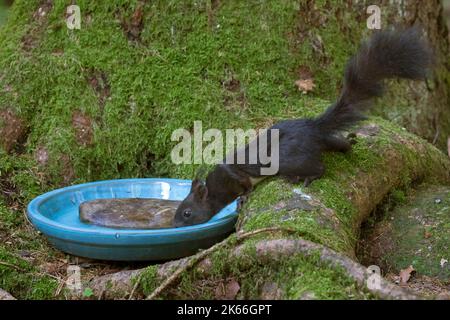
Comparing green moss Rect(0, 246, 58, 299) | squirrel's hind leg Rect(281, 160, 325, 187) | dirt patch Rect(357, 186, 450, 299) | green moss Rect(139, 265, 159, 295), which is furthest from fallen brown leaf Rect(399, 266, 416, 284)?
green moss Rect(0, 246, 58, 299)

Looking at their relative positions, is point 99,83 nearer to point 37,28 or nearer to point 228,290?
point 37,28

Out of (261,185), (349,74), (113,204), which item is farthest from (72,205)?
(349,74)

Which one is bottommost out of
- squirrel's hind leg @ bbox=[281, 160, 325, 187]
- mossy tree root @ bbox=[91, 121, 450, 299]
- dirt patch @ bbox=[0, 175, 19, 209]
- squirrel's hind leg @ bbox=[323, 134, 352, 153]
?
dirt patch @ bbox=[0, 175, 19, 209]

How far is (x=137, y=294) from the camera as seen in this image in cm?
381

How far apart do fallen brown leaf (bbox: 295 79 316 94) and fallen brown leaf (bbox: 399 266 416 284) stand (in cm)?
193

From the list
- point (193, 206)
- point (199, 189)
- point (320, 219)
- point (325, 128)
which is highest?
point (325, 128)

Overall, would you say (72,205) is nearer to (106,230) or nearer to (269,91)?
(106,230)

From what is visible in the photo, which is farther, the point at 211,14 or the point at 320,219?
the point at 211,14

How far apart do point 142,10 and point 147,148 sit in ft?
3.70

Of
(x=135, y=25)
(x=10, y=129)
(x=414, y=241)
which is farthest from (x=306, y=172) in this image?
(x=10, y=129)

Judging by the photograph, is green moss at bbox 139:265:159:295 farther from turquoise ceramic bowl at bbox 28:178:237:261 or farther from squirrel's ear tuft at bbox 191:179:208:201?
squirrel's ear tuft at bbox 191:179:208:201

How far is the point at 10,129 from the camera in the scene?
5.73 meters

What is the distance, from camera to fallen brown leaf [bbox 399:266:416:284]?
4520 millimetres

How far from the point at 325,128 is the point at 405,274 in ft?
3.67
